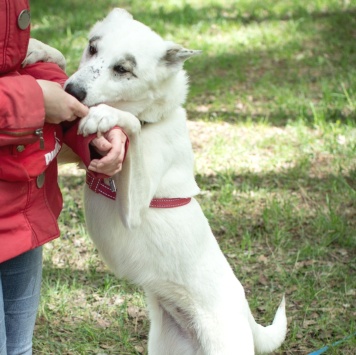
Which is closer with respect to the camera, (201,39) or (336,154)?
(336,154)

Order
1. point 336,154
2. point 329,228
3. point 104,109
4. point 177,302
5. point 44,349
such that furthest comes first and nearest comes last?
point 336,154, point 329,228, point 44,349, point 177,302, point 104,109

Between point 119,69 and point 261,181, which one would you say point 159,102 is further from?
point 261,181

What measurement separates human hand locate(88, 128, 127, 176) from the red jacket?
3.7 inches

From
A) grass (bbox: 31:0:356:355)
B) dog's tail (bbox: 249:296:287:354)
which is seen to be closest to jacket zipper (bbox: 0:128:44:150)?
dog's tail (bbox: 249:296:287:354)

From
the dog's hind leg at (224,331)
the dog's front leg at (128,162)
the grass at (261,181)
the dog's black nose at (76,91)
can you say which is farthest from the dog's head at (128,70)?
the grass at (261,181)

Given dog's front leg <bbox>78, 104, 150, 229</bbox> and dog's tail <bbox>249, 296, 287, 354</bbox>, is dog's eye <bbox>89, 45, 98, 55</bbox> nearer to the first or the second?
dog's front leg <bbox>78, 104, 150, 229</bbox>

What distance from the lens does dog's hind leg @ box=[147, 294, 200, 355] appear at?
129 inches

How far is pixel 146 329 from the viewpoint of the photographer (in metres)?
4.00

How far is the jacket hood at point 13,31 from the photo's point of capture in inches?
84.6

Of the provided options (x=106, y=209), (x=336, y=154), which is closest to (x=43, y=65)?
(x=106, y=209)

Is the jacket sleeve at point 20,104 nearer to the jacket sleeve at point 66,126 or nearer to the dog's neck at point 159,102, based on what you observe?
the jacket sleeve at point 66,126

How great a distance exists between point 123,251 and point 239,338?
637 mm

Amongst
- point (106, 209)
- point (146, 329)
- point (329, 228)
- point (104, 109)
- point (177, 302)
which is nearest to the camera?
point (104, 109)

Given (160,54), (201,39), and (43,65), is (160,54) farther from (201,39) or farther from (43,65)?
(201,39)
